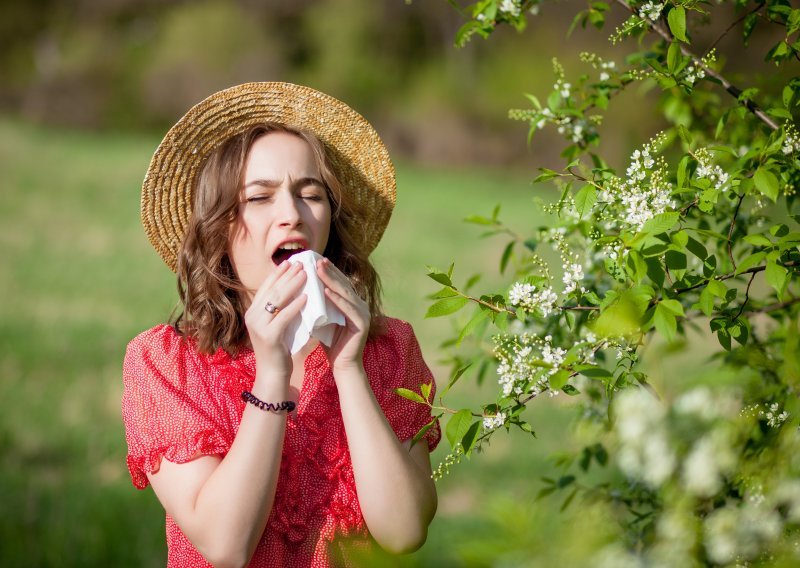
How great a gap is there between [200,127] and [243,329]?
517 millimetres

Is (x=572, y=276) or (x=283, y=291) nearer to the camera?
(x=572, y=276)

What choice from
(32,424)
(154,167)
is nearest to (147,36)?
(32,424)

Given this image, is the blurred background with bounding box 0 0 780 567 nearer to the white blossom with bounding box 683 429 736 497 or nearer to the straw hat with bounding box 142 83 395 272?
the white blossom with bounding box 683 429 736 497

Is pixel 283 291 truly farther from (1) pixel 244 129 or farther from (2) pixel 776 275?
(2) pixel 776 275

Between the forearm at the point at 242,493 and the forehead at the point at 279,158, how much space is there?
0.52 metres

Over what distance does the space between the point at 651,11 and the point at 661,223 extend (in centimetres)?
56

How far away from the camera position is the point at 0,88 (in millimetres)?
21375

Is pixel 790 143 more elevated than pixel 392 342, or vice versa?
pixel 790 143

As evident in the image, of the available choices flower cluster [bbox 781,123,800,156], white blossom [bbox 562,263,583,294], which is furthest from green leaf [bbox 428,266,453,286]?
flower cluster [bbox 781,123,800,156]

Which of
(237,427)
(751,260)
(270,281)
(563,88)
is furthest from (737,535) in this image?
(563,88)

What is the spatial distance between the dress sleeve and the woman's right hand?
195mm

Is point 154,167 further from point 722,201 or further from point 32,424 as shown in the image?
point 32,424

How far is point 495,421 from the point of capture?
163cm

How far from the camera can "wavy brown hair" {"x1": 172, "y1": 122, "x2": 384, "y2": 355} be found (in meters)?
2.09
